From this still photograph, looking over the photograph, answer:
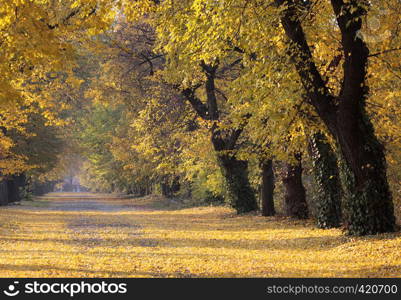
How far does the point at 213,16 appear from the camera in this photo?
14523 millimetres

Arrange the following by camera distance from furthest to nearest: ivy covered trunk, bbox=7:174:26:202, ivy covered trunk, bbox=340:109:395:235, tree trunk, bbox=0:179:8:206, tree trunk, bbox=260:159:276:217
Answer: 1. ivy covered trunk, bbox=7:174:26:202
2. tree trunk, bbox=0:179:8:206
3. tree trunk, bbox=260:159:276:217
4. ivy covered trunk, bbox=340:109:395:235

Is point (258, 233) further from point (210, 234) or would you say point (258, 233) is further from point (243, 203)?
point (243, 203)

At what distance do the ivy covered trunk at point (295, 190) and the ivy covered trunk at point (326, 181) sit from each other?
352cm

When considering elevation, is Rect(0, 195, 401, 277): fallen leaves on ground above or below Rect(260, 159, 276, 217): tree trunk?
below

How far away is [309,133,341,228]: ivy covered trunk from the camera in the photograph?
20.0 meters

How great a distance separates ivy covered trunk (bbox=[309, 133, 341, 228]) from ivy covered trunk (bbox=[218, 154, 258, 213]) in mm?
9318

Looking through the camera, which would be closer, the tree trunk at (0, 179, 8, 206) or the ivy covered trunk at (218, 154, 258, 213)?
the ivy covered trunk at (218, 154, 258, 213)

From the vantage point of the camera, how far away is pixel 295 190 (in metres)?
24.2

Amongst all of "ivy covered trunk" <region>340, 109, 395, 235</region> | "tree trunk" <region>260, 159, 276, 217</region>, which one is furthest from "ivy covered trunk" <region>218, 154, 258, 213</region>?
"ivy covered trunk" <region>340, 109, 395, 235</region>

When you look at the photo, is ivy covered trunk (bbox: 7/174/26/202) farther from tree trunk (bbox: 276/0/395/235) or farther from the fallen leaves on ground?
tree trunk (bbox: 276/0/395/235)

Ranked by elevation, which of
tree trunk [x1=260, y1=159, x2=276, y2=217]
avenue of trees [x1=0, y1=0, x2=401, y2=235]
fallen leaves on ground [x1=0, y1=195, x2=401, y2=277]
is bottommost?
fallen leaves on ground [x1=0, y1=195, x2=401, y2=277]

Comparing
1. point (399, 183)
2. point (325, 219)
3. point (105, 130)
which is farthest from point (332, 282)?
point (105, 130)

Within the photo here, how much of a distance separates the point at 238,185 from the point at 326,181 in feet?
32.5

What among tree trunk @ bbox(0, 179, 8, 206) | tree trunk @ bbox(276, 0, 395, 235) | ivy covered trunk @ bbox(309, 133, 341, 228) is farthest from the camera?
tree trunk @ bbox(0, 179, 8, 206)
